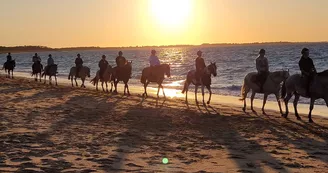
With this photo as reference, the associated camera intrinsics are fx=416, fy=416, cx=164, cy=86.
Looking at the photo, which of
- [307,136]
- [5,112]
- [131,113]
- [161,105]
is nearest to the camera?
[307,136]

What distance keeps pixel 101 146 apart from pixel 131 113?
5.50m

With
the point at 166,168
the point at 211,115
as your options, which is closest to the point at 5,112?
the point at 211,115

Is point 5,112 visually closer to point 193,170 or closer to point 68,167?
point 68,167

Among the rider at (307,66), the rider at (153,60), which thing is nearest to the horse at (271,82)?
the rider at (307,66)

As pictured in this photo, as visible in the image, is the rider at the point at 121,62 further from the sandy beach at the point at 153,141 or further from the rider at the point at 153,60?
the sandy beach at the point at 153,141

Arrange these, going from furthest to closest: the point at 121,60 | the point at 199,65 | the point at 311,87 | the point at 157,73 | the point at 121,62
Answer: the point at 121,62
the point at 121,60
the point at 157,73
the point at 199,65
the point at 311,87

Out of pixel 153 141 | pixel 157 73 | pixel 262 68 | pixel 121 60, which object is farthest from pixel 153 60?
pixel 153 141

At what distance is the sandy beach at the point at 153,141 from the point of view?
7488 mm

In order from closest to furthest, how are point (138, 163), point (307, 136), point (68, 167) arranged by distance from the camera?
point (68, 167) → point (138, 163) → point (307, 136)

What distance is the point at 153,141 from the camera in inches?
380

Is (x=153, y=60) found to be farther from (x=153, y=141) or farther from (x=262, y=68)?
(x=153, y=141)

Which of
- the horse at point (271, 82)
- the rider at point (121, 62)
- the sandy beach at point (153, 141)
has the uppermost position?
the rider at point (121, 62)

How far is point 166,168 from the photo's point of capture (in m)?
7.27

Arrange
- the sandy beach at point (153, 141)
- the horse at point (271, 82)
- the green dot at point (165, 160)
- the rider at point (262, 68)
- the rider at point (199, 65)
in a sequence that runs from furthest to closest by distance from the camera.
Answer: the rider at point (199, 65)
the rider at point (262, 68)
the horse at point (271, 82)
the green dot at point (165, 160)
the sandy beach at point (153, 141)
